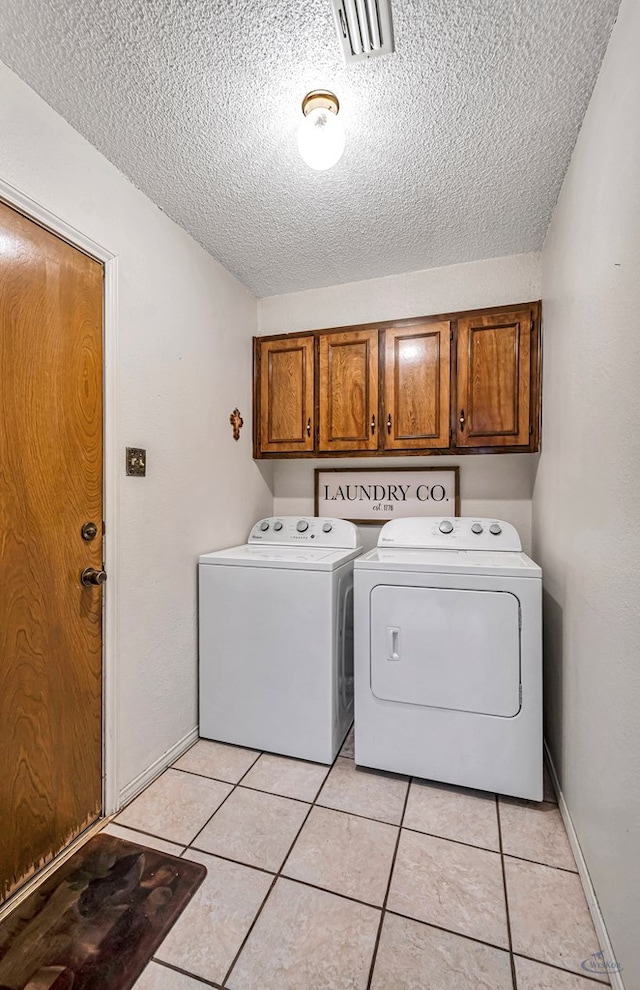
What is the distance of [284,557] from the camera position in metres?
2.10

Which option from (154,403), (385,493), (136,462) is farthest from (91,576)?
(385,493)

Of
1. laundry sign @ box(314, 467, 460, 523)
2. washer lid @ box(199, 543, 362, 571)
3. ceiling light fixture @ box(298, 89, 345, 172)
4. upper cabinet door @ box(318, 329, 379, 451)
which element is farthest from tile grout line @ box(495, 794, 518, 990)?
ceiling light fixture @ box(298, 89, 345, 172)

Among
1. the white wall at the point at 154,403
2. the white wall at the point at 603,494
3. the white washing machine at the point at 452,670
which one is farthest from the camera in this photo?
the white washing machine at the point at 452,670

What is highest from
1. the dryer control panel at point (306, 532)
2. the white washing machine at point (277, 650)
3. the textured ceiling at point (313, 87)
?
the textured ceiling at point (313, 87)

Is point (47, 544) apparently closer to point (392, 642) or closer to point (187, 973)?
point (187, 973)

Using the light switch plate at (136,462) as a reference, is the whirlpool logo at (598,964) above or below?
below

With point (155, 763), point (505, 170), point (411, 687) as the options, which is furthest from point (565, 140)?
Result: point (155, 763)

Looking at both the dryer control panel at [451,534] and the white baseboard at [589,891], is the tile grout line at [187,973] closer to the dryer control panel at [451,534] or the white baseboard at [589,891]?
the white baseboard at [589,891]

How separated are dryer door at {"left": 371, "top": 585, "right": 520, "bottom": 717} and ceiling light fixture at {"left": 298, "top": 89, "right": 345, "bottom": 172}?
1.54 m

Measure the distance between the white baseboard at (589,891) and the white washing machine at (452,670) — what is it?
0.11 meters

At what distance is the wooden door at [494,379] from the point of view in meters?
2.22

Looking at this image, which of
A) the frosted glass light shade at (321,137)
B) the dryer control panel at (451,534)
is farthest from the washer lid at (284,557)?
the frosted glass light shade at (321,137)

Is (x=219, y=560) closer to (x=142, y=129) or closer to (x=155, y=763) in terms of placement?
(x=155, y=763)

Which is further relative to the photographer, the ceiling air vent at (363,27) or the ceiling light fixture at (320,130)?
the ceiling light fixture at (320,130)
